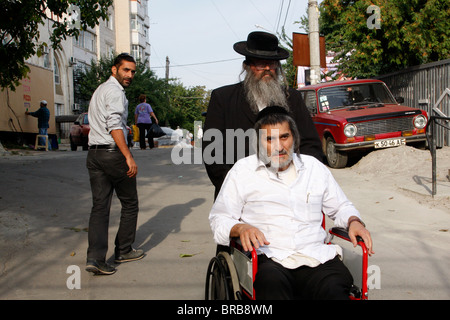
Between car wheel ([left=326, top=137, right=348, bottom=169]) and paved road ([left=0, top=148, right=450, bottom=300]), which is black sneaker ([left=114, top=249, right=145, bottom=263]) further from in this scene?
car wheel ([left=326, top=137, right=348, bottom=169])

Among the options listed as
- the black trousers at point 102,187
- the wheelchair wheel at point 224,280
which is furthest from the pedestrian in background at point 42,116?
the wheelchair wheel at point 224,280

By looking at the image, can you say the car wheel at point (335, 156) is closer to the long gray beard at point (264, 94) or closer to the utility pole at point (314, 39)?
the utility pole at point (314, 39)

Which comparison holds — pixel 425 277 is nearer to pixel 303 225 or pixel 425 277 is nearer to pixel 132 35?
pixel 303 225

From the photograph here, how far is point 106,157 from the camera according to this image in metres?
4.81

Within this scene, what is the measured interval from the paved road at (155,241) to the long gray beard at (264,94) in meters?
1.71

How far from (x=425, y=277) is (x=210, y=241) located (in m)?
2.45

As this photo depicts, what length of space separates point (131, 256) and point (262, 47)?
107 inches

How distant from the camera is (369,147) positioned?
37.4 ft

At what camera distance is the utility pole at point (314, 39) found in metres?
16.3

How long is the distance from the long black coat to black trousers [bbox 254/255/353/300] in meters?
0.83

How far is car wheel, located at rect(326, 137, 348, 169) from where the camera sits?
11789 mm

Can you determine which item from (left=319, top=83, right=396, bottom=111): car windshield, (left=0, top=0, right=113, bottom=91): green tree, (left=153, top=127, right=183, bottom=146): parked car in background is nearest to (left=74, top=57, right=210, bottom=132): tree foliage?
(left=153, top=127, right=183, bottom=146): parked car in background

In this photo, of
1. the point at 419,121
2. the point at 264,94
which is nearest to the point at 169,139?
the point at 419,121

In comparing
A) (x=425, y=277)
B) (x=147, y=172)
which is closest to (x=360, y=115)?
(x=147, y=172)
